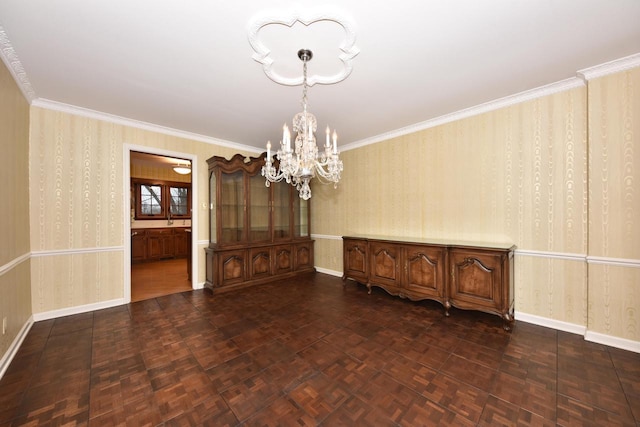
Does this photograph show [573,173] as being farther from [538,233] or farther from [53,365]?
[53,365]

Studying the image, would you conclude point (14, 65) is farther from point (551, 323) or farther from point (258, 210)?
point (551, 323)

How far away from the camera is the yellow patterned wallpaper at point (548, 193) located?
2.29 metres

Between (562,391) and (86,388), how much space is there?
3408mm

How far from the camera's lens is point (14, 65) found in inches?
86.9

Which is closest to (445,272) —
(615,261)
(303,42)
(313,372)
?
(615,261)

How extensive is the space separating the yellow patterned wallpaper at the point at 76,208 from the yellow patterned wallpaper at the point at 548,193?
4145 millimetres

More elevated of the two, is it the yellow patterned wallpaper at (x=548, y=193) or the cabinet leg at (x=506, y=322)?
the yellow patterned wallpaper at (x=548, y=193)

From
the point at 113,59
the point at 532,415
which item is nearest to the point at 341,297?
the point at 532,415

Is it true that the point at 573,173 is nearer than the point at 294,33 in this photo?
No

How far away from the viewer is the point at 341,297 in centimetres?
→ 365

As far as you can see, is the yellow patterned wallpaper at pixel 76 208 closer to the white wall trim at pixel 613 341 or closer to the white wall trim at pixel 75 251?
the white wall trim at pixel 75 251

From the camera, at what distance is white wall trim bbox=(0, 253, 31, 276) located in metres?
2.05

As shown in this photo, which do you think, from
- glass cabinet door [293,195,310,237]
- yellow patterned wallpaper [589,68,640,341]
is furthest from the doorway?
yellow patterned wallpaper [589,68,640,341]

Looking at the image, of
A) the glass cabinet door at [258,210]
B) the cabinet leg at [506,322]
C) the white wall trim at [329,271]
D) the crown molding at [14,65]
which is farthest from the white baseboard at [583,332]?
the crown molding at [14,65]
